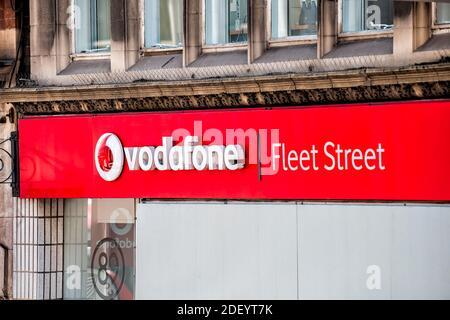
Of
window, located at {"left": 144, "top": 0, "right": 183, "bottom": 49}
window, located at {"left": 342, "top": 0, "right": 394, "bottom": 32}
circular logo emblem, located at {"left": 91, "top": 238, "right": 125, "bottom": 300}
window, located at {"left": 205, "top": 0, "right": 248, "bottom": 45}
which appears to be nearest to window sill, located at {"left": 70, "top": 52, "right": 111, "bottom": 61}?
window, located at {"left": 144, "top": 0, "right": 183, "bottom": 49}

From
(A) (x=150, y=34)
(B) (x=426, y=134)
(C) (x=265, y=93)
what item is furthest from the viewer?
(A) (x=150, y=34)

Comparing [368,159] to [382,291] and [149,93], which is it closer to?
[382,291]

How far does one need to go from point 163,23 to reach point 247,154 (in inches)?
126

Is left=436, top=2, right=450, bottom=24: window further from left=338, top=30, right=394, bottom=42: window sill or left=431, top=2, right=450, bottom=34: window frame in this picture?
left=338, top=30, right=394, bottom=42: window sill

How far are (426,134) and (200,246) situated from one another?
4907 mm

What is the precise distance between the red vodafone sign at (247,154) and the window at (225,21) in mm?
1340

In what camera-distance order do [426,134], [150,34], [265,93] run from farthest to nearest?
[150,34]
[265,93]
[426,134]

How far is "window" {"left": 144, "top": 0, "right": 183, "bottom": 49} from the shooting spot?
102 feet

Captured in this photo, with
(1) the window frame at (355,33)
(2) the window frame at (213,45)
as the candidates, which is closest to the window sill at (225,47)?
(2) the window frame at (213,45)

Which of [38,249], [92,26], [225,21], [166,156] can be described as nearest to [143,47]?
[92,26]

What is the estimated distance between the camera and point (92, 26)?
32.3 meters

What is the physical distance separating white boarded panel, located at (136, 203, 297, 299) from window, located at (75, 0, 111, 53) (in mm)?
3136

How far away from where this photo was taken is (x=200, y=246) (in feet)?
98.6

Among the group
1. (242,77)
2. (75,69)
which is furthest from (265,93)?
(75,69)
